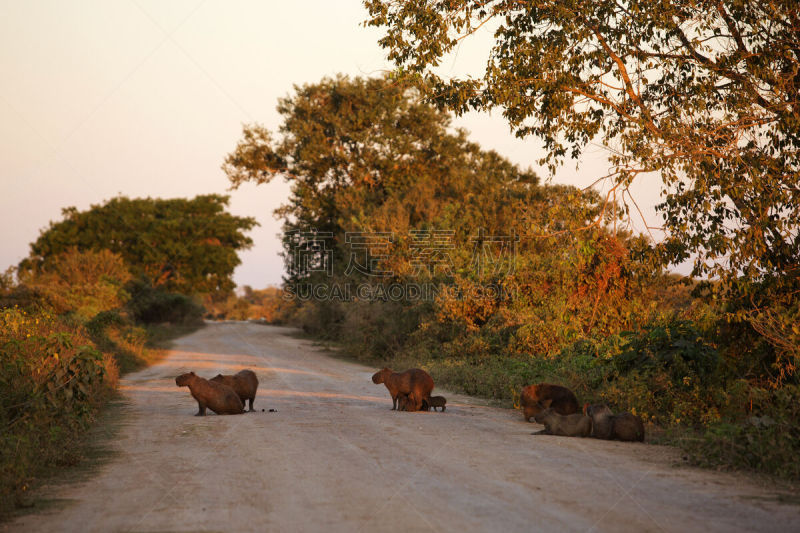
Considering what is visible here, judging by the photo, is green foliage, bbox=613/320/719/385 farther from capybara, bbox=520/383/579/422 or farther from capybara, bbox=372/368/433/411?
capybara, bbox=372/368/433/411

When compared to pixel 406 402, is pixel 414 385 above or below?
above

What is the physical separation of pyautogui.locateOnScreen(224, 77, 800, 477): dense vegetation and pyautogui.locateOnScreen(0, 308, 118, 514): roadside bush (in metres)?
6.52

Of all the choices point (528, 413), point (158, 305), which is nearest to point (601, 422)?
point (528, 413)

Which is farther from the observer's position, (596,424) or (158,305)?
(158,305)

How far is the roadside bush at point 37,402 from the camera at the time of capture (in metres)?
6.49

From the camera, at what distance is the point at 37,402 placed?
8219 millimetres

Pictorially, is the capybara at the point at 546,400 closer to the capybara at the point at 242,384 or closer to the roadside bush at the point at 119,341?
the capybara at the point at 242,384

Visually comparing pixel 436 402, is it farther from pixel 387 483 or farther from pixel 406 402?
pixel 387 483

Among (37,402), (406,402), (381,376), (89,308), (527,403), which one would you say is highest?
(89,308)

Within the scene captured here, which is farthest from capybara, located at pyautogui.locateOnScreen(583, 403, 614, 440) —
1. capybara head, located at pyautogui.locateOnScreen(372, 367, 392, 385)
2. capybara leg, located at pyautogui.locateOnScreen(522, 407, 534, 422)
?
capybara head, located at pyautogui.locateOnScreen(372, 367, 392, 385)

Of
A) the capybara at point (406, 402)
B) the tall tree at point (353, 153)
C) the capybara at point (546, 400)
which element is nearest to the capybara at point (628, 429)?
the capybara at point (546, 400)

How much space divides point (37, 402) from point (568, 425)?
6.72m

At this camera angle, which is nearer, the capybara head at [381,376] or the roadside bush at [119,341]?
the capybara head at [381,376]

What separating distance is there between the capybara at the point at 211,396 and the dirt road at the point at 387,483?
284 mm
